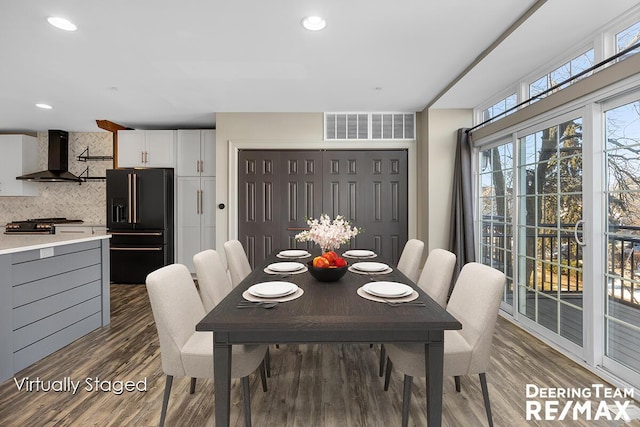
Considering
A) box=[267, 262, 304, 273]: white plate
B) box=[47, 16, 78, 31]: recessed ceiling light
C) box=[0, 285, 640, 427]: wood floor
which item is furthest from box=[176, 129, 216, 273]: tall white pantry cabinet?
box=[267, 262, 304, 273]: white plate

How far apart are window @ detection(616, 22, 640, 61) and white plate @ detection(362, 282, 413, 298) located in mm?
2056

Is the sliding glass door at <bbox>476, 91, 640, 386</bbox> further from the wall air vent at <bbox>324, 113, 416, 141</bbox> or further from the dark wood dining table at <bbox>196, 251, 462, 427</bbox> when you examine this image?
the dark wood dining table at <bbox>196, 251, 462, 427</bbox>

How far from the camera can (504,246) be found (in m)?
3.44

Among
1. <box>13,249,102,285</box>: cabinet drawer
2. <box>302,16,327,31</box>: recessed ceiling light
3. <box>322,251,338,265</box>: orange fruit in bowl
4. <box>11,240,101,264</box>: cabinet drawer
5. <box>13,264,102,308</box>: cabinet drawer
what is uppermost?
<box>302,16,327,31</box>: recessed ceiling light

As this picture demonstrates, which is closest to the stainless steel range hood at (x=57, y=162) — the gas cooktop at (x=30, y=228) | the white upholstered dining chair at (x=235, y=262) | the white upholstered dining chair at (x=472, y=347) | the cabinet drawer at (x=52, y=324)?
the gas cooktop at (x=30, y=228)

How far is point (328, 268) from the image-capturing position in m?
1.85

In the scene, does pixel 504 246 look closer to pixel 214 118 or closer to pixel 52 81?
pixel 214 118

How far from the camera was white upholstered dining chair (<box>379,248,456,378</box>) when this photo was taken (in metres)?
1.98

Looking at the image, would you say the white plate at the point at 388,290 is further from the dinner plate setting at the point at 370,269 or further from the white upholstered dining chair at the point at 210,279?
the white upholstered dining chair at the point at 210,279

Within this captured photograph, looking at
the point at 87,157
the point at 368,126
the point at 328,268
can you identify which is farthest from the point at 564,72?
the point at 87,157

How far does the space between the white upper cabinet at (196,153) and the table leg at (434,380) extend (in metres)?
4.36

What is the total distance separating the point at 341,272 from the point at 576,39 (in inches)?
96.9

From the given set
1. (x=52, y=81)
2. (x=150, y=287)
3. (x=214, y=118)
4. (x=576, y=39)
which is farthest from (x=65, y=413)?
(x=576, y=39)

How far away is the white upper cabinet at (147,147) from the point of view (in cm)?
494
